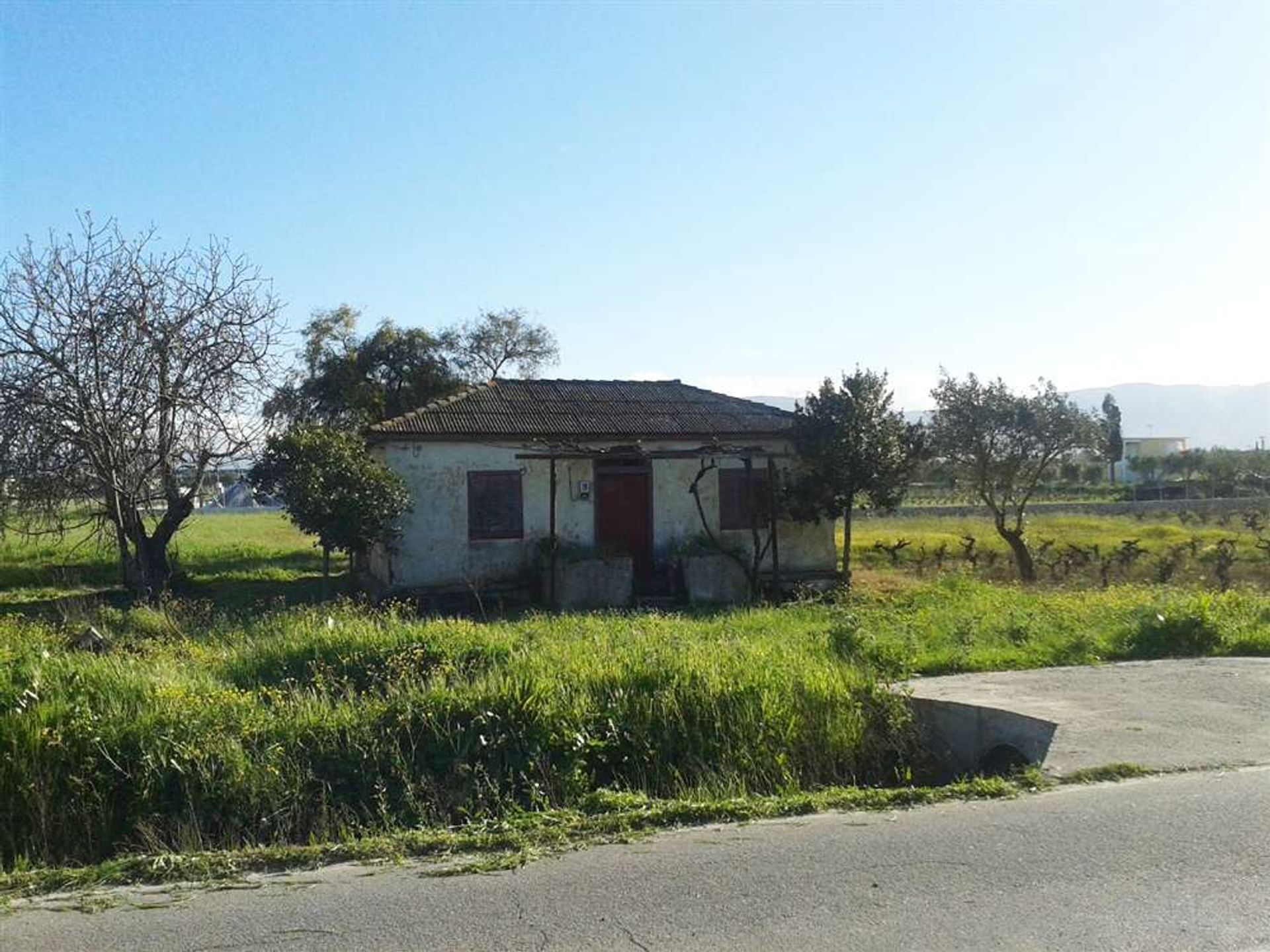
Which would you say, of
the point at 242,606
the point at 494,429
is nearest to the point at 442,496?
the point at 494,429

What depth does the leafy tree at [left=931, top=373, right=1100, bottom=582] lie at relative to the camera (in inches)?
982

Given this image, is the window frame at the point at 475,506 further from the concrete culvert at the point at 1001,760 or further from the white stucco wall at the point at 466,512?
the concrete culvert at the point at 1001,760

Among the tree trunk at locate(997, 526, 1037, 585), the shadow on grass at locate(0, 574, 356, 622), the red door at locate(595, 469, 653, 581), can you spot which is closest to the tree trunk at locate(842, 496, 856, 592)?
the red door at locate(595, 469, 653, 581)

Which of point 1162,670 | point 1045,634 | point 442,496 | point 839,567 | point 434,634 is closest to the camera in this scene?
point 434,634

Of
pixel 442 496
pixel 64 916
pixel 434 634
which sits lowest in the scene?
→ pixel 64 916

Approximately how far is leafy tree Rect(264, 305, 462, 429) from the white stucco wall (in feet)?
32.8

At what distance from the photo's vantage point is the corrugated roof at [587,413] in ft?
63.1

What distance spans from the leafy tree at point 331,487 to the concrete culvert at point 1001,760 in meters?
11.1

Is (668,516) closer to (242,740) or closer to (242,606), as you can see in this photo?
(242,606)

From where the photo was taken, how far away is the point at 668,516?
2012cm

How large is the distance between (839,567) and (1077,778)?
1529 cm

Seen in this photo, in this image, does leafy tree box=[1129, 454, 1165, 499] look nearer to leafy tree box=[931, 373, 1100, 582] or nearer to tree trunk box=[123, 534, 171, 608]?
leafy tree box=[931, 373, 1100, 582]

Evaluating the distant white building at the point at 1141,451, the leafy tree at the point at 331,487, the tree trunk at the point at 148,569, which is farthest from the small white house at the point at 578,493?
the distant white building at the point at 1141,451

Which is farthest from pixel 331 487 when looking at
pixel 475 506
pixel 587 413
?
pixel 587 413
